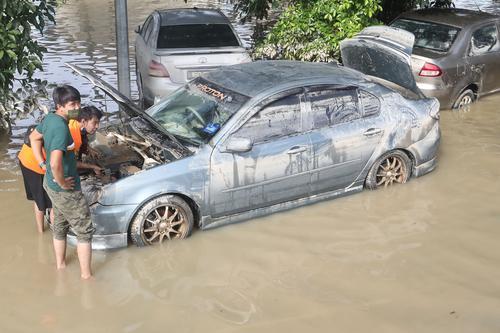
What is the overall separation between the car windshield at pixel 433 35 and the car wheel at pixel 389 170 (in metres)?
3.57

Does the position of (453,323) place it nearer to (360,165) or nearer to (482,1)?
(360,165)

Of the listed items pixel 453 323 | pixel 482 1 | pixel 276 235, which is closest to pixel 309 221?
pixel 276 235

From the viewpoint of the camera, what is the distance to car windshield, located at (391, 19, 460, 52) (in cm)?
980

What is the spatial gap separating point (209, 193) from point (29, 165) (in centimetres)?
167

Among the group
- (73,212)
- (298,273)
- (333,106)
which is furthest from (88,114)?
(333,106)

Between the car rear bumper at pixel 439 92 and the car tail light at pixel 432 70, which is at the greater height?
the car tail light at pixel 432 70

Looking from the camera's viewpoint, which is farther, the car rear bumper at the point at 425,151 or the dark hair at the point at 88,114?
the car rear bumper at the point at 425,151

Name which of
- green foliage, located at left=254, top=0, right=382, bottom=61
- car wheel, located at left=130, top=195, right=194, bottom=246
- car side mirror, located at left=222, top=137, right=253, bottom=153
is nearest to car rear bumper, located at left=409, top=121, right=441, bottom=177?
car side mirror, located at left=222, top=137, right=253, bottom=153

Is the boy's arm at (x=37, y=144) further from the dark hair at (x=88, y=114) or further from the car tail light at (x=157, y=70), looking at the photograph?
the car tail light at (x=157, y=70)

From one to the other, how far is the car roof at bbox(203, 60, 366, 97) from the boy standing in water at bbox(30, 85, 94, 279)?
2.01 meters

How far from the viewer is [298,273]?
17.3ft

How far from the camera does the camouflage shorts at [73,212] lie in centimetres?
478

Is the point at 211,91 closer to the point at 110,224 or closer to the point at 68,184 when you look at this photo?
the point at 110,224

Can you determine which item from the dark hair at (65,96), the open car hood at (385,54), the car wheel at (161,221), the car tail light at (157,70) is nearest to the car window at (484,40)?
the open car hood at (385,54)
